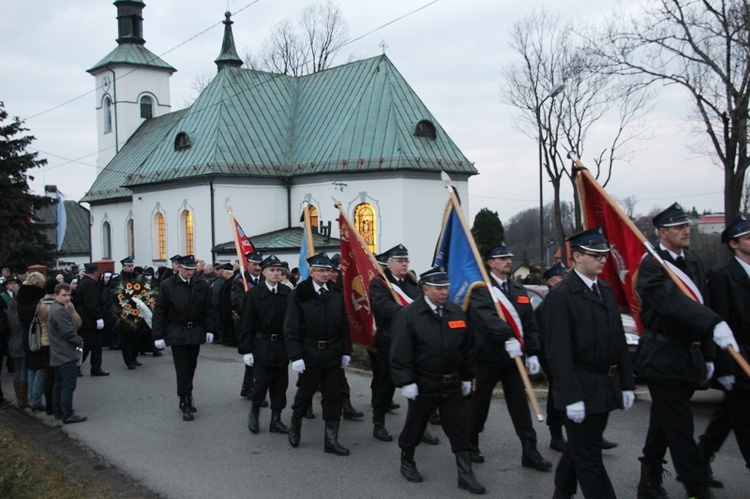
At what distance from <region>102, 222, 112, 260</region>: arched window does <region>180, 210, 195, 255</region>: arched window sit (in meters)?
11.8

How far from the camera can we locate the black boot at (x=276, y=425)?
8.92m

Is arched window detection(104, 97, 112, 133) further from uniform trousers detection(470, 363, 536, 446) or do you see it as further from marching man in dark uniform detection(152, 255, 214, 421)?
uniform trousers detection(470, 363, 536, 446)

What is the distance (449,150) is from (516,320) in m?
27.3

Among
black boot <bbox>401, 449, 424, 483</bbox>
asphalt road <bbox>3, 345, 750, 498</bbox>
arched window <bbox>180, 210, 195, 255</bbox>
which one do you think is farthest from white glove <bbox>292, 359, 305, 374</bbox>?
arched window <bbox>180, 210, 195, 255</bbox>

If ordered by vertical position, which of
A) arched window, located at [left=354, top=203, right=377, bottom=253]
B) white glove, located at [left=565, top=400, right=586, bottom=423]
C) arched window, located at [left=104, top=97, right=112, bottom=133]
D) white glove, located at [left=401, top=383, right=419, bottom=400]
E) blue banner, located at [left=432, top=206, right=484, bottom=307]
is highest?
arched window, located at [left=104, top=97, right=112, bottom=133]

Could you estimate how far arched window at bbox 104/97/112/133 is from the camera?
160ft

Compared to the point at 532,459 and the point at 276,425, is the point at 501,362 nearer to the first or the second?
the point at 532,459

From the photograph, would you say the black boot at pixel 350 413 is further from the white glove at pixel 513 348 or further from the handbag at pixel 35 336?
the handbag at pixel 35 336

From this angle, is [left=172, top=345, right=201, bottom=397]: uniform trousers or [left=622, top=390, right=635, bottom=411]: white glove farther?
[left=172, top=345, right=201, bottom=397]: uniform trousers

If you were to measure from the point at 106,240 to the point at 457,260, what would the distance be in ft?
140

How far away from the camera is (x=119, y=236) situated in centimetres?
4456

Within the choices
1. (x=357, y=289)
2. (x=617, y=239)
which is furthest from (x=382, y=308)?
(x=617, y=239)

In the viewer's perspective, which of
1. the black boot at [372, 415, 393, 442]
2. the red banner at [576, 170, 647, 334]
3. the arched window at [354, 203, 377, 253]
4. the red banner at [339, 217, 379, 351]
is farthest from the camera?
the arched window at [354, 203, 377, 253]

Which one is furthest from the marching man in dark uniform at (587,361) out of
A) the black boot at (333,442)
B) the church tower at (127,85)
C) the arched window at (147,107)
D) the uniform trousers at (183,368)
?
the arched window at (147,107)
